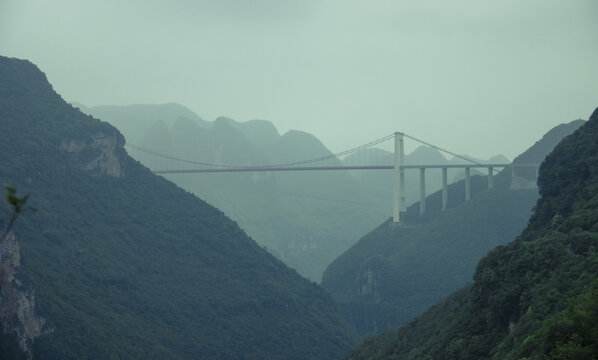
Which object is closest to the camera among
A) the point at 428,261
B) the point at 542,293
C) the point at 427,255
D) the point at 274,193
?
the point at 542,293

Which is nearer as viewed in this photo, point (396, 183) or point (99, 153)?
point (99, 153)

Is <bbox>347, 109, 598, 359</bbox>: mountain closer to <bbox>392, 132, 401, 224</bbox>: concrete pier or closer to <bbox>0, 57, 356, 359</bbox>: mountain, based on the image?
<bbox>0, 57, 356, 359</bbox>: mountain

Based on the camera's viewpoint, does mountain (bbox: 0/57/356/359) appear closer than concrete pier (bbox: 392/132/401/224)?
Yes

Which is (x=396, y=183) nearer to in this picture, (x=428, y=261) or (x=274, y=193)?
(x=428, y=261)

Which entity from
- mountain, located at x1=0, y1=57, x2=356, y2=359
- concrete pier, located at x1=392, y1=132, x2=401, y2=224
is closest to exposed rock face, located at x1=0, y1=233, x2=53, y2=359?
mountain, located at x1=0, y1=57, x2=356, y2=359

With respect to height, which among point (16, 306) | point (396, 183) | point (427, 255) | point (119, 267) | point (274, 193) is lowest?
point (427, 255)

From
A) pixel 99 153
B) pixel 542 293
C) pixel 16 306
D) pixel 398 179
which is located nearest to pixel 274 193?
pixel 398 179

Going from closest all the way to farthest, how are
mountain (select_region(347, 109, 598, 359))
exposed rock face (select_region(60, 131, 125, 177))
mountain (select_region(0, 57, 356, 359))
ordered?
mountain (select_region(347, 109, 598, 359)) < mountain (select_region(0, 57, 356, 359)) < exposed rock face (select_region(60, 131, 125, 177))

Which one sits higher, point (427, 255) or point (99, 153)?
point (99, 153)
